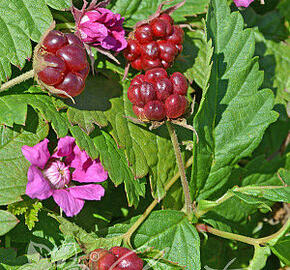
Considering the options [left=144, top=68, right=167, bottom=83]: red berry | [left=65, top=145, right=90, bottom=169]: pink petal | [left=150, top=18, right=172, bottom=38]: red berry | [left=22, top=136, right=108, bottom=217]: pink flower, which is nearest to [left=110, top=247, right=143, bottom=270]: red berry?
[left=22, top=136, right=108, bottom=217]: pink flower

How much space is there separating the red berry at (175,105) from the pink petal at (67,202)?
0.47 metres

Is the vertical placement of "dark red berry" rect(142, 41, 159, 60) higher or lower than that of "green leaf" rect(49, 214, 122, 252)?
higher

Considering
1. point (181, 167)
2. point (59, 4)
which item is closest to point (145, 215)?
point (181, 167)

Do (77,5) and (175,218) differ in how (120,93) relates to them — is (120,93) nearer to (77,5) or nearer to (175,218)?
(77,5)

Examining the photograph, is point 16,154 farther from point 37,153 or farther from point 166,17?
point 166,17

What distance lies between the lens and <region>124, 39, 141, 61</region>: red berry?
1736 millimetres

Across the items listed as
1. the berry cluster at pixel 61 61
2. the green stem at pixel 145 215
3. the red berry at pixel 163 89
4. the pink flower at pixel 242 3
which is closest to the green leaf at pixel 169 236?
the green stem at pixel 145 215

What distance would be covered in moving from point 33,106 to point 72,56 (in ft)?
0.78

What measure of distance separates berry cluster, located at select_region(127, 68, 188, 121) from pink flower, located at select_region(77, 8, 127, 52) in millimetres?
222

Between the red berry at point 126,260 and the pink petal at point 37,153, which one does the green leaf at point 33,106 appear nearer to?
the pink petal at point 37,153

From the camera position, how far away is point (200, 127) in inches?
66.9

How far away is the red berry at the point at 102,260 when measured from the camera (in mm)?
1372

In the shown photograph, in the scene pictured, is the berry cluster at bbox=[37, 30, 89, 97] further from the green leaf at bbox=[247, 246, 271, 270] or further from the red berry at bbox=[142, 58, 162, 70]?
the green leaf at bbox=[247, 246, 271, 270]

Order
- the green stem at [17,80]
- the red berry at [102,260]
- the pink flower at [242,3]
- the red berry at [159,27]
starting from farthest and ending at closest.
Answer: the pink flower at [242,3], the red berry at [159,27], the green stem at [17,80], the red berry at [102,260]
